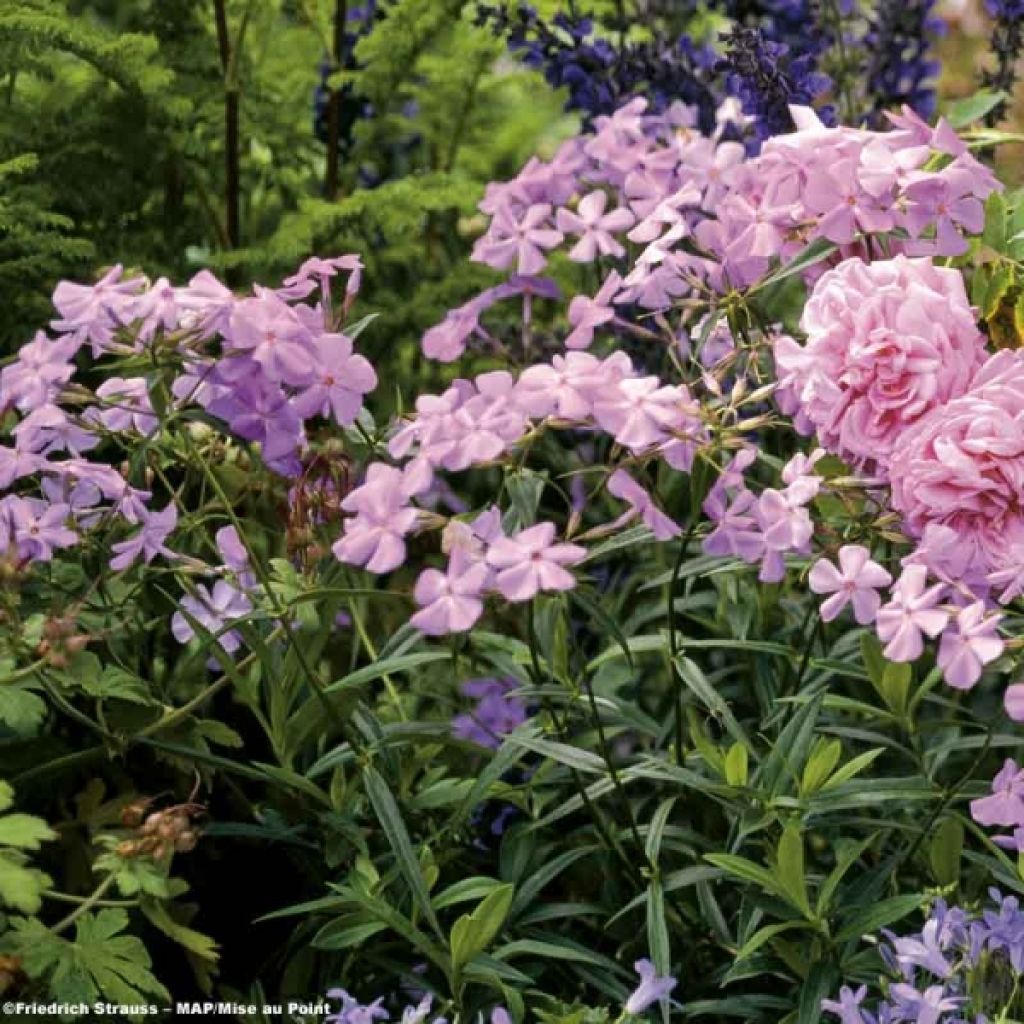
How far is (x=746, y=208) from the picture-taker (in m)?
1.34

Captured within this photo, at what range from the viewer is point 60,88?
2.07 metres

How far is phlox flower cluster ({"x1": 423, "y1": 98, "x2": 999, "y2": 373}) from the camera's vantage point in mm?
1264

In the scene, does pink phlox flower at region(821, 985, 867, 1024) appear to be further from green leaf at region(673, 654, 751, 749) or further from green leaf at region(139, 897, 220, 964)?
green leaf at region(139, 897, 220, 964)

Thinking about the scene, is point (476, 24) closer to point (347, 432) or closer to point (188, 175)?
point (188, 175)

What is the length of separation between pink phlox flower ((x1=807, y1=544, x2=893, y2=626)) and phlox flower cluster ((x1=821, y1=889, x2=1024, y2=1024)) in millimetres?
204

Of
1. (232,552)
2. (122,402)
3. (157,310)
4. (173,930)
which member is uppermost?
(157,310)

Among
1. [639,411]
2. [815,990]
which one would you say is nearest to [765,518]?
[639,411]

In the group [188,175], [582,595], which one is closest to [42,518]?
[582,595]

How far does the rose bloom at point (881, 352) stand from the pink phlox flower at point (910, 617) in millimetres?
122

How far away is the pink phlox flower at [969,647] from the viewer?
108cm

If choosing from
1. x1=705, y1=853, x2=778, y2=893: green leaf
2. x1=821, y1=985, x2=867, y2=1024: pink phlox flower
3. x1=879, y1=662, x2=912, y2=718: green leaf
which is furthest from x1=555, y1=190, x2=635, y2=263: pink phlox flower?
x1=821, y1=985, x2=867, y2=1024: pink phlox flower

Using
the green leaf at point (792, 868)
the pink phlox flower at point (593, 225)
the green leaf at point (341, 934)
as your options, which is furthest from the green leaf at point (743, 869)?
the pink phlox flower at point (593, 225)

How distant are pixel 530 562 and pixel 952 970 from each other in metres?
0.39

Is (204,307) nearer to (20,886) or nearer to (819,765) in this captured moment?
(20,886)
